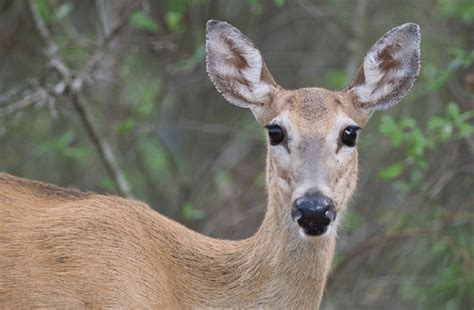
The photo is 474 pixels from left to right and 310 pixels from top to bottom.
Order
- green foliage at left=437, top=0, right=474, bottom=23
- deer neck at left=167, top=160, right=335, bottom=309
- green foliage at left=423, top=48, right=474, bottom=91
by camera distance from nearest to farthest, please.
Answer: deer neck at left=167, top=160, right=335, bottom=309 < green foliage at left=423, top=48, right=474, bottom=91 < green foliage at left=437, top=0, right=474, bottom=23

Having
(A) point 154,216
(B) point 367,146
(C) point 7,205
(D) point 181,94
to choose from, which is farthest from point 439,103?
(C) point 7,205

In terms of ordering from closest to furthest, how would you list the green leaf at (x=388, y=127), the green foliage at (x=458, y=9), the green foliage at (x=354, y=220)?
the green leaf at (x=388, y=127) → the green foliage at (x=458, y=9) → the green foliage at (x=354, y=220)

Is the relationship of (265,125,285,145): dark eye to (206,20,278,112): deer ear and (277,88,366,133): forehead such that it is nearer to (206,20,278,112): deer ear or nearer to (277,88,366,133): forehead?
(277,88,366,133): forehead

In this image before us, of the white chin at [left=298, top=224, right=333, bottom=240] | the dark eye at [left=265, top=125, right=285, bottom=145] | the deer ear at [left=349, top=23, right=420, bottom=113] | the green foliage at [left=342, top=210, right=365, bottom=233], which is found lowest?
the white chin at [left=298, top=224, right=333, bottom=240]

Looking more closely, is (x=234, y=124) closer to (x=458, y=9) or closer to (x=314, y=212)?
(x=458, y=9)

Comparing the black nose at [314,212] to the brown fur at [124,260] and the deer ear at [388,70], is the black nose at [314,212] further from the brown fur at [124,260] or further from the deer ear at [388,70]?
the deer ear at [388,70]

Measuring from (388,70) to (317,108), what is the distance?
2.92 ft

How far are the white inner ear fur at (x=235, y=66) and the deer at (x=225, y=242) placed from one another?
0.01m

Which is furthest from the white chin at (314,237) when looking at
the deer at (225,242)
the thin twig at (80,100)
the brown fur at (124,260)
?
the thin twig at (80,100)

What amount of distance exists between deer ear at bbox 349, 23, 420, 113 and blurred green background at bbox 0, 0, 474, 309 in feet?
3.98

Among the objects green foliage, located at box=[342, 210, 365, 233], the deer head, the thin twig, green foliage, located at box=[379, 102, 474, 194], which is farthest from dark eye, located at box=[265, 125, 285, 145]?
green foliage, located at box=[342, 210, 365, 233]

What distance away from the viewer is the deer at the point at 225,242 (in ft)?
21.5

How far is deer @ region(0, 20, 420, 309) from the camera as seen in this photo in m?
6.56

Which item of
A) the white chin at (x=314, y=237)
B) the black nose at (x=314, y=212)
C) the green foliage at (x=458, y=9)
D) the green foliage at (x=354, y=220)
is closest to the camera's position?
the black nose at (x=314, y=212)
